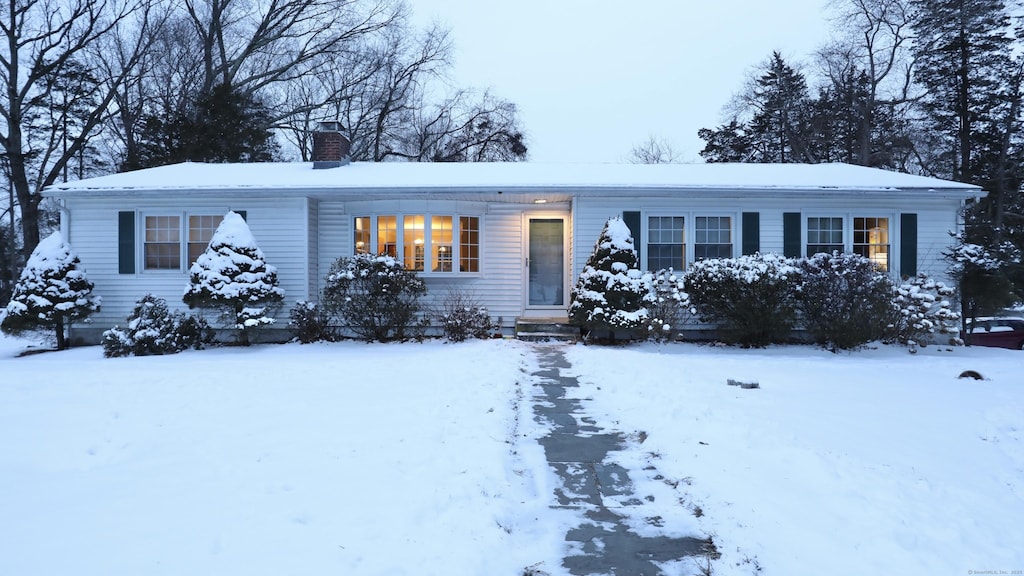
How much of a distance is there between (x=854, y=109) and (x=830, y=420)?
23192 millimetres

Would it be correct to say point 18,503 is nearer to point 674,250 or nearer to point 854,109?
point 674,250

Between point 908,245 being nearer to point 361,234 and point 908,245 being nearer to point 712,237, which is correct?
point 712,237

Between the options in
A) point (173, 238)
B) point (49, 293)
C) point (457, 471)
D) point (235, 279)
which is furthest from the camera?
point (173, 238)

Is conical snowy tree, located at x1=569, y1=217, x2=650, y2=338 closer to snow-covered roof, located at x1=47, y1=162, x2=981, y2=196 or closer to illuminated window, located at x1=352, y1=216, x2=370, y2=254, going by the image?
snow-covered roof, located at x1=47, y1=162, x2=981, y2=196

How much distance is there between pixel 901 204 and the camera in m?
11.7

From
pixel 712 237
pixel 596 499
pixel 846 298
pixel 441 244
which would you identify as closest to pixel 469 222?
pixel 441 244

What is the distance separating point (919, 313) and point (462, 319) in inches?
332

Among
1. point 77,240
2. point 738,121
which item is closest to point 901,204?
point 77,240

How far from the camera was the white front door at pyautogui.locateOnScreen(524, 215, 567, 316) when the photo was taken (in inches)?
499

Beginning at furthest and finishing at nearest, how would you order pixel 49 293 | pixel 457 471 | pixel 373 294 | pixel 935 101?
pixel 935 101, pixel 49 293, pixel 373 294, pixel 457 471

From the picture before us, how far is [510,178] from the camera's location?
12.1 m

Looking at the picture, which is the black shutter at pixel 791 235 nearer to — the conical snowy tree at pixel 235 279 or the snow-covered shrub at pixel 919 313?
the snow-covered shrub at pixel 919 313

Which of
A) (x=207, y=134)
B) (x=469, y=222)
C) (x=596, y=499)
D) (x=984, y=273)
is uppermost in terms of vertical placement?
(x=207, y=134)

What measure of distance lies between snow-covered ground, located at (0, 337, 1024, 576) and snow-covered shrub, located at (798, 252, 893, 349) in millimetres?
2772
